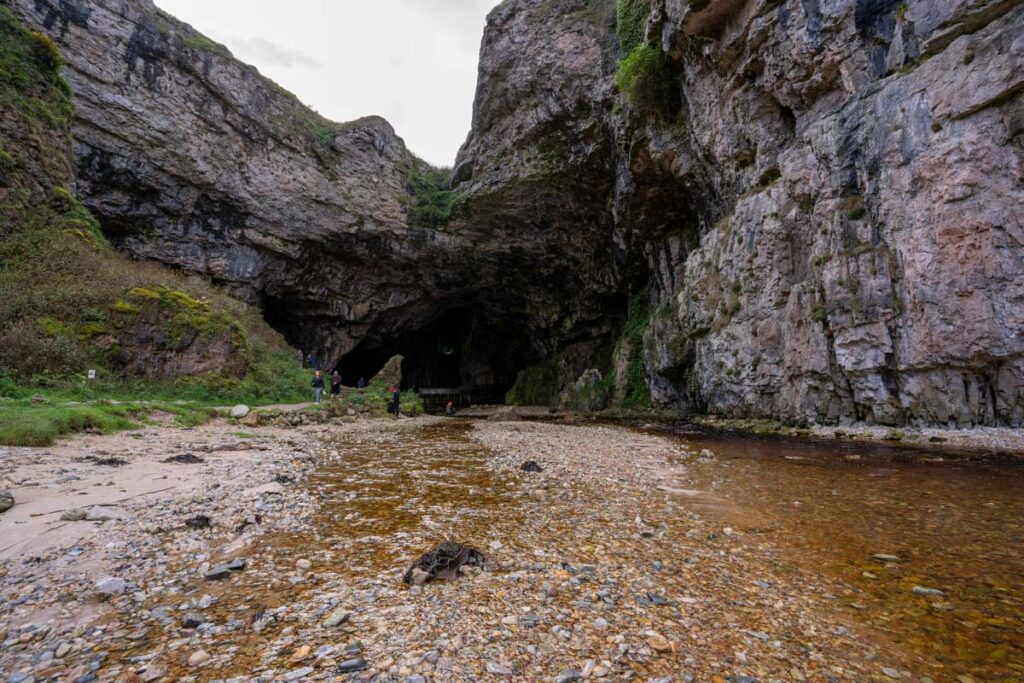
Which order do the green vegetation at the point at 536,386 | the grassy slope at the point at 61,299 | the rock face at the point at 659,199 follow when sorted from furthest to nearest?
the green vegetation at the point at 536,386
the grassy slope at the point at 61,299
the rock face at the point at 659,199

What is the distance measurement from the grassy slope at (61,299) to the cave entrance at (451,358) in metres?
27.7

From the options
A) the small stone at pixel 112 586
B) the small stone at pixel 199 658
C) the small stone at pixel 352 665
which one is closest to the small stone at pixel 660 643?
the small stone at pixel 352 665

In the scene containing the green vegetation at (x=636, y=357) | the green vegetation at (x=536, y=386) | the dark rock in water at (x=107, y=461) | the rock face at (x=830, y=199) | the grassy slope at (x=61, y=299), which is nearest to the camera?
the dark rock in water at (x=107, y=461)

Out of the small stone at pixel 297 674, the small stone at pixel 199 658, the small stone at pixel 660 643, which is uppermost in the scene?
the small stone at pixel 297 674

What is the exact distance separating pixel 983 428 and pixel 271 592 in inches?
686

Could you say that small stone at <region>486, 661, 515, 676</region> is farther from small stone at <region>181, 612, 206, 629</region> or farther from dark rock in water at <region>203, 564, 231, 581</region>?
dark rock in water at <region>203, 564, 231, 581</region>

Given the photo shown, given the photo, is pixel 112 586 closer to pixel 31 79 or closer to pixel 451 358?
pixel 31 79

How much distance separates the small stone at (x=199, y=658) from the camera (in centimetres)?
282

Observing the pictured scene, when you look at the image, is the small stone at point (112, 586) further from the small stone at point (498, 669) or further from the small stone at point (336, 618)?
the small stone at point (498, 669)

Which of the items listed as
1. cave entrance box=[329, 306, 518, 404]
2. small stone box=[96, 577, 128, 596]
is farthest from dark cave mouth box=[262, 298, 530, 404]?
small stone box=[96, 577, 128, 596]

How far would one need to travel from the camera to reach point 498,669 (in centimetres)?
289

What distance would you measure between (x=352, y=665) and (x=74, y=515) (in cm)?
455

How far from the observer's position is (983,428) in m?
12.4

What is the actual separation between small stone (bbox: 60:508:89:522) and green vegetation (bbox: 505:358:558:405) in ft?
133
